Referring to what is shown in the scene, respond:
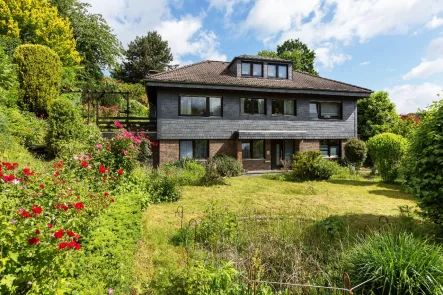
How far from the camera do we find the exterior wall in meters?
16.0

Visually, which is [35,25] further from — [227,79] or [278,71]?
[278,71]

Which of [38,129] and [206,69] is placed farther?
[206,69]

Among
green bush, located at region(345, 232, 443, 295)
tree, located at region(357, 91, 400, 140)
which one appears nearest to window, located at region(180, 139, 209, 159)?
green bush, located at region(345, 232, 443, 295)

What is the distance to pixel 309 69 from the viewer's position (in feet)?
144

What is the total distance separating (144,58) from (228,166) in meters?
33.7

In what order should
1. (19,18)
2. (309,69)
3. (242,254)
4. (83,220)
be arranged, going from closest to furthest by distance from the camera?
1. (83,220)
2. (242,254)
3. (19,18)
4. (309,69)

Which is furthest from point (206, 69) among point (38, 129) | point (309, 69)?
point (309, 69)

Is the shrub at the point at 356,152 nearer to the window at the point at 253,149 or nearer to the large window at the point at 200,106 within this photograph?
the window at the point at 253,149

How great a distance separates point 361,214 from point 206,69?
14.9 meters

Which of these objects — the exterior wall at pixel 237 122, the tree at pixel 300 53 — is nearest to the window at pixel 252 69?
the exterior wall at pixel 237 122

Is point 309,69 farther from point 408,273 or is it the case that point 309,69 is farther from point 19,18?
point 408,273

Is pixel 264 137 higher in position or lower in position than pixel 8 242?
higher

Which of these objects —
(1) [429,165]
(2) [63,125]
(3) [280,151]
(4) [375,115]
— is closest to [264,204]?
(1) [429,165]

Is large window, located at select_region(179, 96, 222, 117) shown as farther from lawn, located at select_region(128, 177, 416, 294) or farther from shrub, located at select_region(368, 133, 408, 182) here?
shrub, located at select_region(368, 133, 408, 182)
